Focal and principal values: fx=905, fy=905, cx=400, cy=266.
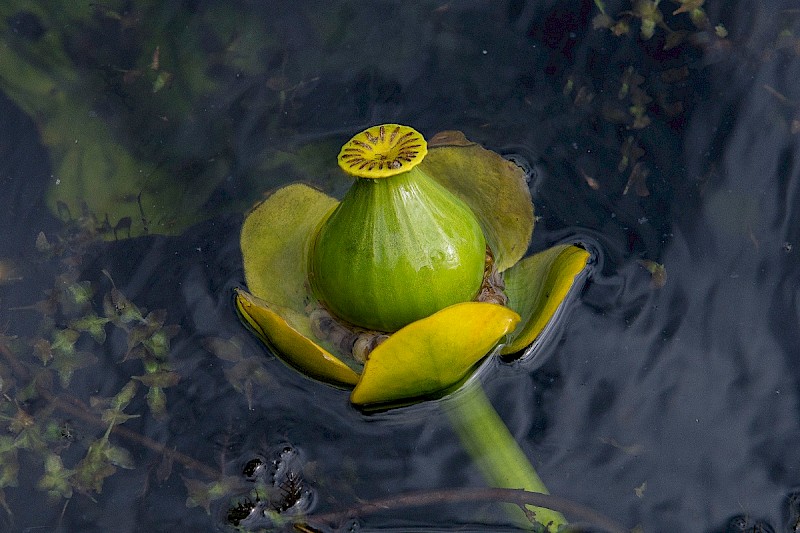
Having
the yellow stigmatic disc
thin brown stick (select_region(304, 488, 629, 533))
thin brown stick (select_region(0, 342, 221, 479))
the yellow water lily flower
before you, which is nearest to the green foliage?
thin brown stick (select_region(0, 342, 221, 479))

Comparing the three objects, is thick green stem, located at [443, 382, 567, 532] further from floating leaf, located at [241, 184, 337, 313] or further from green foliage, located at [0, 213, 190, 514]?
green foliage, located at [0, 213, 190, 514]

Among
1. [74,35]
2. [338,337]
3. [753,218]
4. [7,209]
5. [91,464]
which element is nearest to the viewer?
[338,337]

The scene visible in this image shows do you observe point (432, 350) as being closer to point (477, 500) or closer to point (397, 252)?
point (397, 252)

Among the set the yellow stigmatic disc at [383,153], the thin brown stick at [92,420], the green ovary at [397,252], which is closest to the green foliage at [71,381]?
the thin brown stick at [92,420]

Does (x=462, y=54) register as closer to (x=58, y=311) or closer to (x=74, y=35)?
(x=74, y=35)

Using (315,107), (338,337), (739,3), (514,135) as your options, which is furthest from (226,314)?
(739,3)

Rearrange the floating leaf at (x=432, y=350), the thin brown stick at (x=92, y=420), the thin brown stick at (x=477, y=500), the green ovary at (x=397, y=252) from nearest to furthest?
the floating leaf at (x=432, y=350), the green ovary at (x=397, y=252), the thin brown stick at (x=477, y=500), the thin brown stick at (x=92, y=420)

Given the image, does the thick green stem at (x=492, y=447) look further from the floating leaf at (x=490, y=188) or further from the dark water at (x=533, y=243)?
the floating leaf at (x=490, y=188)
